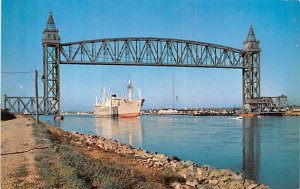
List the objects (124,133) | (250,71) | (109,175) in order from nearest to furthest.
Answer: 1. (109,175)
2. (124,133)
3. (250,71)

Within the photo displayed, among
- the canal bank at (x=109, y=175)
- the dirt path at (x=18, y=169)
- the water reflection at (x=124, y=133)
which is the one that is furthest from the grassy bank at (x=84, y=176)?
the water reflection at (x=124, y=133)

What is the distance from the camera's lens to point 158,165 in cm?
1360

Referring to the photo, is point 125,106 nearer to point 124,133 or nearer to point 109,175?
point 124,133

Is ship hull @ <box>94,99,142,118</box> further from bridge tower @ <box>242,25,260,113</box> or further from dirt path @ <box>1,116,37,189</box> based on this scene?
dirt path @ <box>1,116,37,189</box>

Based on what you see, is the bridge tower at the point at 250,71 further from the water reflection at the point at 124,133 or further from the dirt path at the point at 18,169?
the dirt path at the point at 18,169

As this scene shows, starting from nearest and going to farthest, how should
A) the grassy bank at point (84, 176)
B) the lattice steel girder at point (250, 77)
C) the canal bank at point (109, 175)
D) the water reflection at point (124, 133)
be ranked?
the grassy bank at point (84, 176)
the canal bank at point (109, 175)
the water reflection at point (124, 133)
the lattice steel girder at point (250, 77)

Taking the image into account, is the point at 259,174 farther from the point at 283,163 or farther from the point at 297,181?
the point at 283,163

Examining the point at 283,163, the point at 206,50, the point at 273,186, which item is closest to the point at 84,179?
the point at 273,186

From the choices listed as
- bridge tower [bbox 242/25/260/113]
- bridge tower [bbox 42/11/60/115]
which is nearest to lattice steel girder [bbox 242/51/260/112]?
bridge tower [bbox 242/25/260/113]

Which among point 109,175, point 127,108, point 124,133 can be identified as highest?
point 109,175

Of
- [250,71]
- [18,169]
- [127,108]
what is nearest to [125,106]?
[127,108]

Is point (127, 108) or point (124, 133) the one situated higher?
point (127, 108)

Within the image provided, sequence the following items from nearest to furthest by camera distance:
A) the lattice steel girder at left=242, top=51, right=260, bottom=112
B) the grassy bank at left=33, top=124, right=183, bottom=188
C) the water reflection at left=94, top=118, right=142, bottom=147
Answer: the grassy bank at left=33, top=124, right=183, bottom=188, the water reflection at left=94, top=118, right=142, bottom=147, the lattice steel girder at left=242, top=51, right=260, bottom=112

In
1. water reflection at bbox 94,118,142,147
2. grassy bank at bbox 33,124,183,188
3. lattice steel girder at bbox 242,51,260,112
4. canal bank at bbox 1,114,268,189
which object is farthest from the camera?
lattice steel girder at bbox 242,51,260,112
